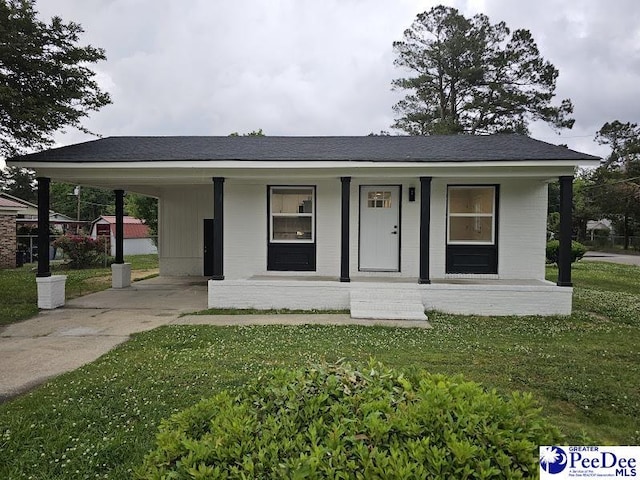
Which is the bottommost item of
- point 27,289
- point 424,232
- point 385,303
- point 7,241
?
point 27,289

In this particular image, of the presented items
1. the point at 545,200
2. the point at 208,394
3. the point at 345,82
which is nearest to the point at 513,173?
the point at 545,200

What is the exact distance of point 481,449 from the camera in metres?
1.54

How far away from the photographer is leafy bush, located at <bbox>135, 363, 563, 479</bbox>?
1.50 meters

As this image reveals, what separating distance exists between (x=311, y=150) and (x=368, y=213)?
2012mm

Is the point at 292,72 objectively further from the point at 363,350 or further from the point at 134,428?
the point at 134,428

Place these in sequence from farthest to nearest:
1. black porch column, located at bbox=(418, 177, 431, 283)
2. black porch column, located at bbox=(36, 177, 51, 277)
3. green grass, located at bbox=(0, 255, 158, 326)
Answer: black porch column, located at bbox=(36, 177, 51, 277), black porch column, located at bbox=(418, 177, 431, 283), green grass, located at bbox=(0, 255, 158, 326)

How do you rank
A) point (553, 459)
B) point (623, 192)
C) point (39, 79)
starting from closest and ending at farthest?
1. point (553, 459)
2. point (39, 79)
3. point (623, 192)

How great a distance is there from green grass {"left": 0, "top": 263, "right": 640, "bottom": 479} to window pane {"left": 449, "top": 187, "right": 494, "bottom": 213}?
2774mm

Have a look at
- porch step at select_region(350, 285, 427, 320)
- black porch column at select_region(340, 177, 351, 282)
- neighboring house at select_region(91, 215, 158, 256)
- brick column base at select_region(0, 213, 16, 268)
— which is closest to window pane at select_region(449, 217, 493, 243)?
porch step at select_region(350, 285, 427, 320)

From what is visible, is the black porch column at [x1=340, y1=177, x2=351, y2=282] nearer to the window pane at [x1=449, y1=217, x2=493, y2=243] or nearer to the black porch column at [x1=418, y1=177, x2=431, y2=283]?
the black porch column at [x1=418, y1=177, x2=431, y2=283]

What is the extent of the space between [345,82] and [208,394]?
73.9ft

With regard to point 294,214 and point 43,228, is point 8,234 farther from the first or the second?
A: point 294,214

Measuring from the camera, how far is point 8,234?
16.5 metres

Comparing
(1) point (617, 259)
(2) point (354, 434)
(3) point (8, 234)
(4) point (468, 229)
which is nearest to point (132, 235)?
(3) point (8, 234)
